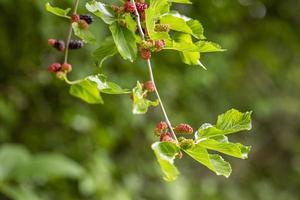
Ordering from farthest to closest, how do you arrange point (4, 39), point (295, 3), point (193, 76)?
point (295, 3) → point (193, 76) → point (4, 39)

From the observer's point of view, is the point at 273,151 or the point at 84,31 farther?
the point at 273,151

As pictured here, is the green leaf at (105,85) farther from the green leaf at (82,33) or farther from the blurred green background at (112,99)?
the blurred green background at (112,99)

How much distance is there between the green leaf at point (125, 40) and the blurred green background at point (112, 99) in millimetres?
897

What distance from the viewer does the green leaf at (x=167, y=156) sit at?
2.01 feet

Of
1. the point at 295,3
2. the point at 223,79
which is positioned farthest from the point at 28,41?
the point at 295,3

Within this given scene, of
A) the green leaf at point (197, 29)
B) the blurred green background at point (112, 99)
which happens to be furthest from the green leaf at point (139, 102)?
the blurred green background at point (112, 99)

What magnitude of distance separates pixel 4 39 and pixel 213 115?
115 centimetres

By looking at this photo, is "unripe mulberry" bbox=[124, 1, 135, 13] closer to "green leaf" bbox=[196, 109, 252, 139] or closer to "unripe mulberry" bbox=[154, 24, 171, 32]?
"unripe mulberry" bbox=[154, 24, 171, 32]

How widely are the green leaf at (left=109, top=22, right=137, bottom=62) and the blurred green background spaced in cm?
90

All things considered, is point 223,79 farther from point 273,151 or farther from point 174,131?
point 174,131

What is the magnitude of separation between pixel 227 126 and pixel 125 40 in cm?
18

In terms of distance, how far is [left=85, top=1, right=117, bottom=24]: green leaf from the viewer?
771mm

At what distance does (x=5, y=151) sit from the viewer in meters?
1.89

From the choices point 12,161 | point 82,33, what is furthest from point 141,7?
point 12,161
